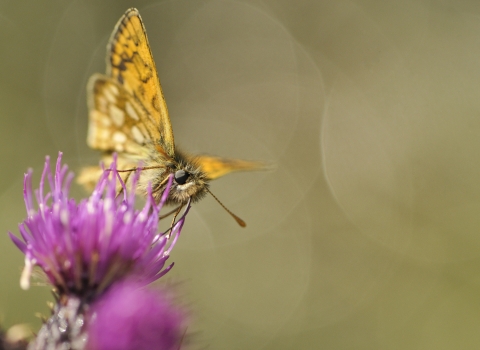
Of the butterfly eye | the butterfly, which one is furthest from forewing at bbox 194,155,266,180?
the butterfly eye

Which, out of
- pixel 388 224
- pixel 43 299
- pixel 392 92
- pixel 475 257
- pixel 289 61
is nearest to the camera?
pixel 43 299

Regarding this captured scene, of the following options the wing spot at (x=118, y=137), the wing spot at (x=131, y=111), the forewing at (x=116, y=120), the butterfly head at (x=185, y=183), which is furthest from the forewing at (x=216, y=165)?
the wing spot at (x=118, y=137)

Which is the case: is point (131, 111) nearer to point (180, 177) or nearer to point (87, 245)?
point (180, 177)

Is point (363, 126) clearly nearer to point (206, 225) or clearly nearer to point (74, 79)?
point (206, 225)

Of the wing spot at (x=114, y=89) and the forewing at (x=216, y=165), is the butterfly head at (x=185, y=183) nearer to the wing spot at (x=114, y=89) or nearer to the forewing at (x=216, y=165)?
the forewing at (x=216, y=165)

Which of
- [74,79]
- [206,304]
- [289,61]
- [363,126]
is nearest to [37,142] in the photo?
[74,79]

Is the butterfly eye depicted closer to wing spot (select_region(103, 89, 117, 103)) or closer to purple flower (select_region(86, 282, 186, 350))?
wing spot (select_region(103, 89, 117, 103))
